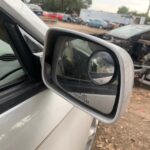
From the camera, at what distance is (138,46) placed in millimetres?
7570

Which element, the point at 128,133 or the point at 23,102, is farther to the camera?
the point at 128,133

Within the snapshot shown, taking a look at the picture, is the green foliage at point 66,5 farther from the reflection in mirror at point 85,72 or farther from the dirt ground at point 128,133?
the reflection in mirror at point 85,72

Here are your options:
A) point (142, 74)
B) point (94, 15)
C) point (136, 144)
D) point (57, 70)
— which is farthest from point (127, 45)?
point (94, 15)

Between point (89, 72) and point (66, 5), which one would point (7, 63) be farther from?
point (66, 5)

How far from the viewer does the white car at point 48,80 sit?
1156mm

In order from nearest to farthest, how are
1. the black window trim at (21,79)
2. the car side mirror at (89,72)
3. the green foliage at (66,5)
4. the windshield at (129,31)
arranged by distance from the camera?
the car side mirror at (89,72) → the black window trim at (21,79) → the windshield at (129,31) → the green foliage at (66,5)

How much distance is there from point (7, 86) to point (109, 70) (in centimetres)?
48

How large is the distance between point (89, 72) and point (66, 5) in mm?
58403

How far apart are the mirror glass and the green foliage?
4755cm

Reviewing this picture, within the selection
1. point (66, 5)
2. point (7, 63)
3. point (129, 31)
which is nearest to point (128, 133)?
point (7, 63)

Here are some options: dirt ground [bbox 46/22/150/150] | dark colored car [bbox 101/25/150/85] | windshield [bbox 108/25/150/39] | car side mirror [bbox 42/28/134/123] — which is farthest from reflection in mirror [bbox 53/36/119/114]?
windshield [bbox 108/25/150/39]

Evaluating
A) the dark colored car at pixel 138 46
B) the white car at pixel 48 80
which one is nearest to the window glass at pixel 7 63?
the white car at pixel 48 80

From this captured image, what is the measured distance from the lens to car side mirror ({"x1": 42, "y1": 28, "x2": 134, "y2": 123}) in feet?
3.71

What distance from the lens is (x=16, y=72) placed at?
4.81 feet
